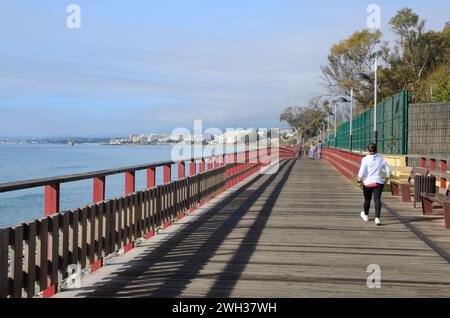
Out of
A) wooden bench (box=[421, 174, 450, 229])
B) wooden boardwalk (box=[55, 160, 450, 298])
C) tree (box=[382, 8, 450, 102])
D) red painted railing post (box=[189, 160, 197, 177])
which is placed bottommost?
wooden boardwalk (box=[55, 160, 450, 298])

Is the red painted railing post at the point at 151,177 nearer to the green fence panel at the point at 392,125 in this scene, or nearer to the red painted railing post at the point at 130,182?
the red painted railing post at the point at 130,182

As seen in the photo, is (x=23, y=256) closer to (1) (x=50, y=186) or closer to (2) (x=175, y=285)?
(1) (x=50, y=186)

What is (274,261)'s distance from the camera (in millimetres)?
8070

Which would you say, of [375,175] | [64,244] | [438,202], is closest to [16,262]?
[64,244]

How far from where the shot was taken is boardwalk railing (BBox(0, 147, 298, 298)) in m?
5.35

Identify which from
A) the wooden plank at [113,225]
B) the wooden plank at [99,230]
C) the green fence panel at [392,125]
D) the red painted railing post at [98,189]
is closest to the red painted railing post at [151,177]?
the wooden plank at [113,225]

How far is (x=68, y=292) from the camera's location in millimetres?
6496

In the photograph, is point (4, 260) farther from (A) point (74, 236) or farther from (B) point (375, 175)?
(B) point (375, 175)

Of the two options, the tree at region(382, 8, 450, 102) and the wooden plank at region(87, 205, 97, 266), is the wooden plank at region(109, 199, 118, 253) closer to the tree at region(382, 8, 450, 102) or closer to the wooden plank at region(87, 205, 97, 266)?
the wooden plank at region(87, 205, 97, 266)

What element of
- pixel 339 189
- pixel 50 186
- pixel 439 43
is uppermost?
pixel 439 43

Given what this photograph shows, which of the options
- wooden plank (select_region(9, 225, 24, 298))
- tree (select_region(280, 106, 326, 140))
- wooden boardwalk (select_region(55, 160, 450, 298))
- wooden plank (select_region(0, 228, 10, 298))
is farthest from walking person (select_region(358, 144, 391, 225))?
tree (select_region(280, 106, 326, 140))
